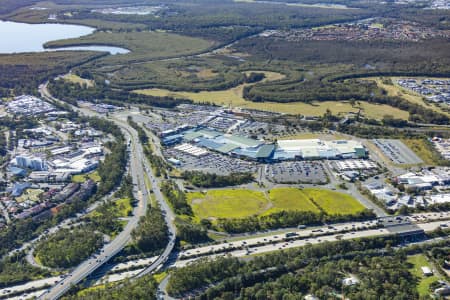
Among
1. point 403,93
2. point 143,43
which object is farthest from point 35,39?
point 403,93

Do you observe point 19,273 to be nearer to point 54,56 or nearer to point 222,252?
point 222,252

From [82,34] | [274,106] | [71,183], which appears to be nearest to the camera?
[71,183]

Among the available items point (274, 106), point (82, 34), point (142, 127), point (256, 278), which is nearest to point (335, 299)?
point (256, 278)

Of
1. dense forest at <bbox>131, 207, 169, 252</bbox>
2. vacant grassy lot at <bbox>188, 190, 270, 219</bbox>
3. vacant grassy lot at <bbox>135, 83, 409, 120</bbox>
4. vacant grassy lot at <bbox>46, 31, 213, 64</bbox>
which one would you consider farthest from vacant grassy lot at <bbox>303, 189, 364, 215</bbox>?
vacant grassy lot at <bbox>46, 31, 213, 64</bbox>

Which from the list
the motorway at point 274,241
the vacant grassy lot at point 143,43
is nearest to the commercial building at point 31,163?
the motorway at point 274,241

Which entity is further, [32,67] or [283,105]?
[32,67]

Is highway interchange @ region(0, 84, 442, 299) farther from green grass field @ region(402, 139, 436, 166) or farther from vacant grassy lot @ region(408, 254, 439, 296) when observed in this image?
green grass field @ region(402, 139, 436, 166)

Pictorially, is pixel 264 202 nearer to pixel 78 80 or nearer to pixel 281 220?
pixel 281 220
